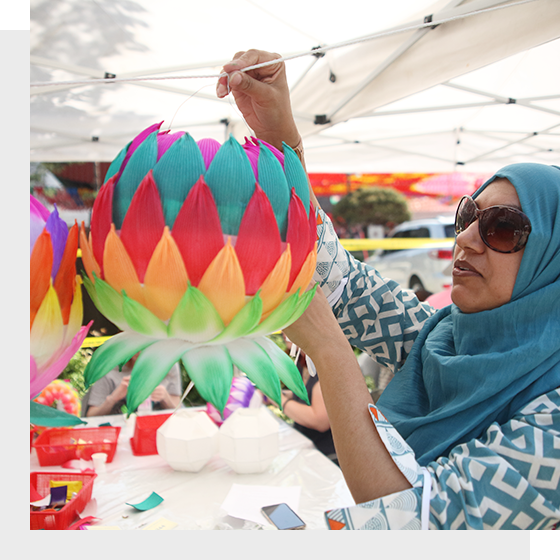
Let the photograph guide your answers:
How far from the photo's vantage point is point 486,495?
0.67 metres

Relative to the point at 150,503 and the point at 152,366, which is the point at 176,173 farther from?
the point at 150,503

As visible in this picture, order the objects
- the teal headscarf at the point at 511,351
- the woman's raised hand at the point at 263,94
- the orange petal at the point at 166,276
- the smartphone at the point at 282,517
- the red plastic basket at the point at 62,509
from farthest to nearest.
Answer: the smartphone at the point at 282,517 < the red plastic basket at the point at 62,509 < the teal headscarf at the point at 511,351 < the woman's raised hand at the point at 263,94 < the orange petal at the point at 166,276

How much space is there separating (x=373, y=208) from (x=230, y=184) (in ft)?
35.1

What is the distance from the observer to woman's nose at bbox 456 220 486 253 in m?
0.87

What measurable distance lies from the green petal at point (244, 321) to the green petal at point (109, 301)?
84 mm

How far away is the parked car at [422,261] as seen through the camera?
676 cm

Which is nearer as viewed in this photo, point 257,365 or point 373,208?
point 257,365

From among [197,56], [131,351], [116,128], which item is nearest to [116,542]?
[131,351]

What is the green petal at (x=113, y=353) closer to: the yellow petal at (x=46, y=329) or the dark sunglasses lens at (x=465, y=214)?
the yellow petal at (x=46, y=329)

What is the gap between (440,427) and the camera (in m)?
0.86

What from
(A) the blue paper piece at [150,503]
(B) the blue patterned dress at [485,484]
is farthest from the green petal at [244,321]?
(A) the blue paper piece at [150,503]

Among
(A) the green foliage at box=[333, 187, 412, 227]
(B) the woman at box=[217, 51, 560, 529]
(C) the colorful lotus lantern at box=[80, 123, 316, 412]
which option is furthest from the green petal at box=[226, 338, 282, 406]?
(A) the green foliage at box=[333, 187, 412, 227]

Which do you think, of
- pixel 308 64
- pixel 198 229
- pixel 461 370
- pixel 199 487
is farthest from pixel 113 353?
pixel 308 64

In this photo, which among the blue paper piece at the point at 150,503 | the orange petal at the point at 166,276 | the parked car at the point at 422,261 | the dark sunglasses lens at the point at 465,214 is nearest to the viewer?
the orange petal at the point at 166,276
